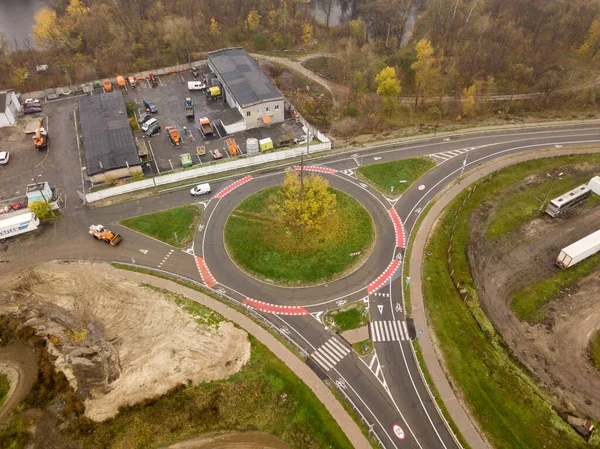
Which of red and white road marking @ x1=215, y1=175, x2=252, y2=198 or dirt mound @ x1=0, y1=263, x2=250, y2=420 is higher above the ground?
red and white road marking @ x1=215, y1=175, x2=252, y2=198

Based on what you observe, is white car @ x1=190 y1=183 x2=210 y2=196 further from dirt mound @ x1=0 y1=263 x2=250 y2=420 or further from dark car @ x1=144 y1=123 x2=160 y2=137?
dark car @ x1=144 y1=123 x2=160 y2=137

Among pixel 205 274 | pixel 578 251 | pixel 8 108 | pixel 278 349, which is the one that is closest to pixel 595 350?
pixel 578 251

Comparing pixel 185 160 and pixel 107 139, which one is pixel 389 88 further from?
pixel 107 139

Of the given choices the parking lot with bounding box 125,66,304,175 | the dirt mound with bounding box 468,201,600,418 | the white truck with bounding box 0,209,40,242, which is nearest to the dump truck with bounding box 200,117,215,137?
the parking lot with bounding box 125,66,304,175

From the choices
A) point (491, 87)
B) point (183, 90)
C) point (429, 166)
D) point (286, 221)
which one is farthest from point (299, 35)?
point (286, 221)

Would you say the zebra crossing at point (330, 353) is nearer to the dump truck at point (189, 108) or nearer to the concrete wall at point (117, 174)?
the concrete wall at point (117, 174)

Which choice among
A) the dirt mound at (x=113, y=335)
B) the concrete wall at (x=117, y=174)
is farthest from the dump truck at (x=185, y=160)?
the dirt mound at (x=113, y=335)
